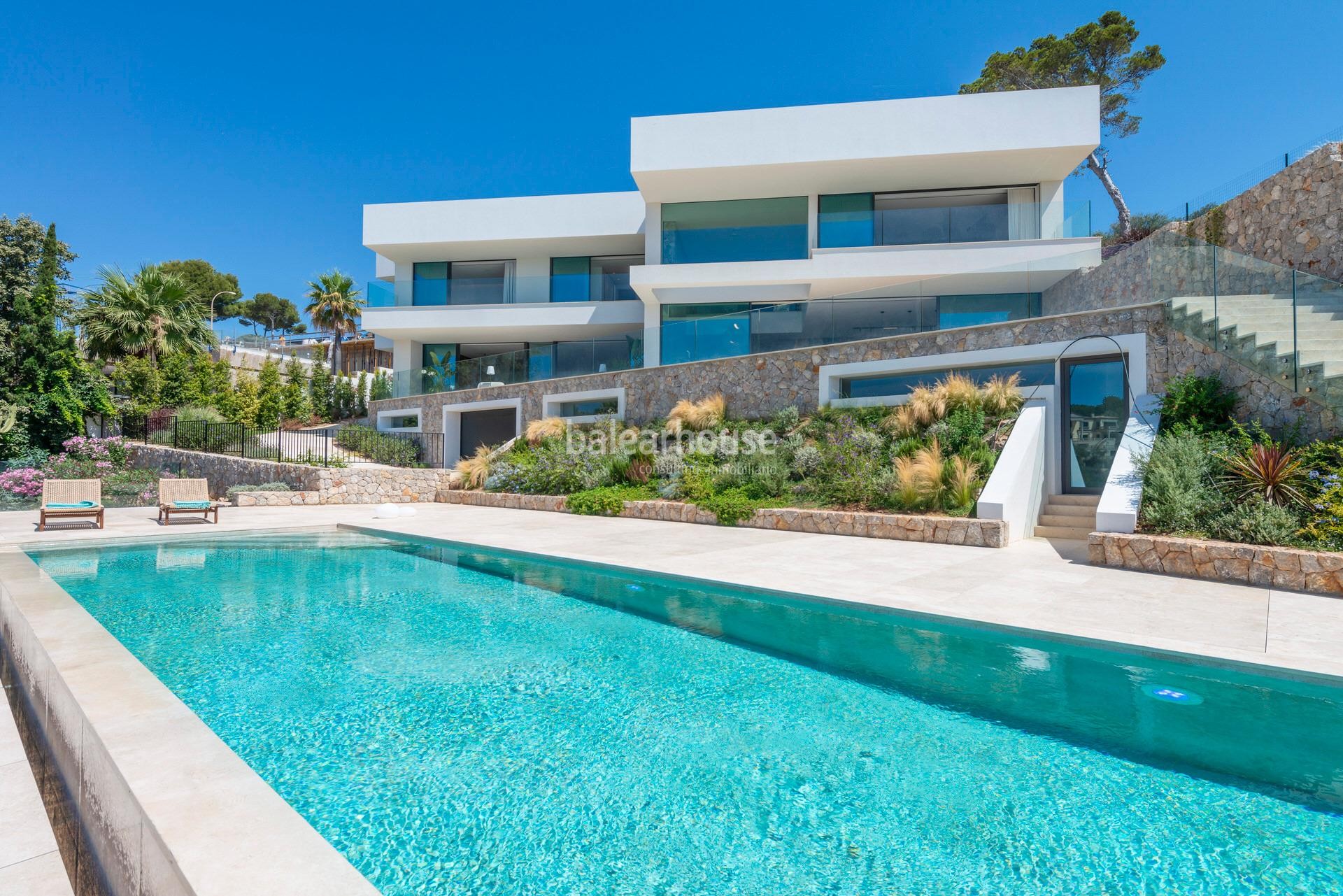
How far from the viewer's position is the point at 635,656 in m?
5.14

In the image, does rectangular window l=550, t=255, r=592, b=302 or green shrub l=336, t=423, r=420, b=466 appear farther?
rectangular window l=550, t=255, r=592, b=302

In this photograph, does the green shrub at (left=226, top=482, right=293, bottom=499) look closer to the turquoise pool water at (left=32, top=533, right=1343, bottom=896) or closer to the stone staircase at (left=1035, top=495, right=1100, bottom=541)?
the turquoise pool water at (left=32, top=533, right=1343, bottom=896)

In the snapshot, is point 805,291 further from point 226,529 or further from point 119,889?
point 119,889

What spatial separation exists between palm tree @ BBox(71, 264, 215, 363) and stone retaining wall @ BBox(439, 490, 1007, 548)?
68.8 feet

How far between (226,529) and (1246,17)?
31.4 m

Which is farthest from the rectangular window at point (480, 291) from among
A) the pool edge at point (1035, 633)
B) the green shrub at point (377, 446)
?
the pool edge at point (1035, 633)

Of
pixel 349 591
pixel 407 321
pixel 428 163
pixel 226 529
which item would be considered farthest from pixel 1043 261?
pixel 428 163

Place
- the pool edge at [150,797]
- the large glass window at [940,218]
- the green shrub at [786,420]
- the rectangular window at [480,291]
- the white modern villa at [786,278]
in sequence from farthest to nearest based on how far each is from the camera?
the rectangular window at [480,291] < the large glass window at [940,218] < the green shrub at [786,420] < the white modern villa at [786,278] < the pool edge at [150,797]

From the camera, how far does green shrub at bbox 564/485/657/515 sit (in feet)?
44.1

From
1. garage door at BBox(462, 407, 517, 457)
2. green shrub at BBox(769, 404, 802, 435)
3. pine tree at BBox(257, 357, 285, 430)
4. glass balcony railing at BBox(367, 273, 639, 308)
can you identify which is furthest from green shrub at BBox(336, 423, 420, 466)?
green shrub at BBox(769, 404, 802, 435)

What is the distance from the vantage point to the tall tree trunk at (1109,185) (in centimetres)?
2662

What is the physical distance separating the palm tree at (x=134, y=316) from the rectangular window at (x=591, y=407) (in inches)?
617

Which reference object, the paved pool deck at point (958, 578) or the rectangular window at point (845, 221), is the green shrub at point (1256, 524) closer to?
the paved pool deck at point (958, 578)

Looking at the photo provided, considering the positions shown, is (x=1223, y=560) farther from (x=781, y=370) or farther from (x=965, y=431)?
(x=781, y=370)
